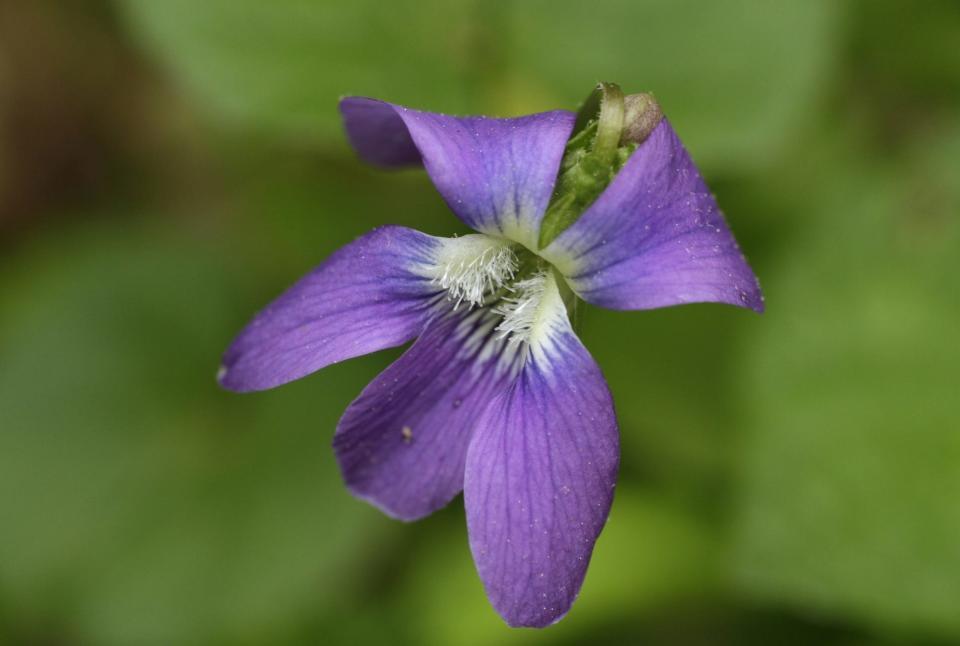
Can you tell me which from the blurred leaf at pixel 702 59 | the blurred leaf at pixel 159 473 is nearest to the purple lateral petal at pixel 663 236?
the blurred leaf at pixel 702 59

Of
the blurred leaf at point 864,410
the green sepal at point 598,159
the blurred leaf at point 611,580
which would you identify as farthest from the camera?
the blurred leaf at point 611,580

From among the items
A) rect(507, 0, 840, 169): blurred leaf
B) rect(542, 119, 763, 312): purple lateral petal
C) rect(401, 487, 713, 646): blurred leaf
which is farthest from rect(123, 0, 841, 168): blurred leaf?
rect(542, 119, 763, 312): purple lateral petal

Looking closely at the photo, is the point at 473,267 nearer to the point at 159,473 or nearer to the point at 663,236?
the point at 663,236

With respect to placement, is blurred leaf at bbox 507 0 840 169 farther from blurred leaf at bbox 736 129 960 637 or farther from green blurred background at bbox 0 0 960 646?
blurred leaf at bbox 736 129 960 637

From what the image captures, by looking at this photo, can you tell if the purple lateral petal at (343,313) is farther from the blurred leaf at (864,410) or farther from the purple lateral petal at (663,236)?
the blurred leaf at (864,410)

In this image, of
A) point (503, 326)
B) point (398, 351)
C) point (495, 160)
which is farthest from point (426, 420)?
point (398, 351)

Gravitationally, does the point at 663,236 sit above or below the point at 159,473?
above

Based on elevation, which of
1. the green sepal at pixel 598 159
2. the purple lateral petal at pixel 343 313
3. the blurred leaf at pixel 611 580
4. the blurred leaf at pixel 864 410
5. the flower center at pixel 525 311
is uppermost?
the green sepal at pixel 598 159
